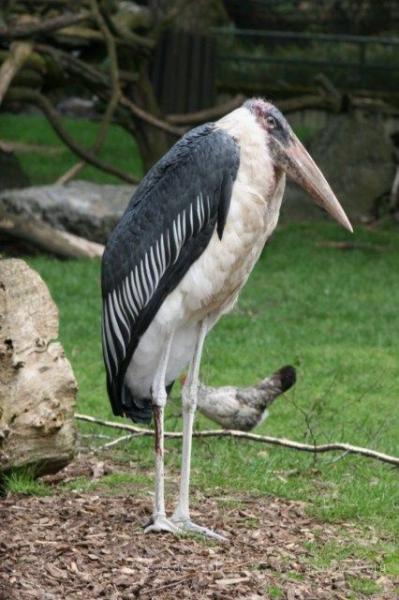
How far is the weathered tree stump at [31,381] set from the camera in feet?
16.7

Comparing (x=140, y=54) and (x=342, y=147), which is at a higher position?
(x=140, y=54)

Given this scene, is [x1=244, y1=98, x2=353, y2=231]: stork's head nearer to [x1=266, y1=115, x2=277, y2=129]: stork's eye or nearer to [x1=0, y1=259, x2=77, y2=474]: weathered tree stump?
[x1=266, y1=115, x2=277, y2=129]: stork's eye

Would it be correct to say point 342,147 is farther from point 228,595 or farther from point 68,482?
point 228,595

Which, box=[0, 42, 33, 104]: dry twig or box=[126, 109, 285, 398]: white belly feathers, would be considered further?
box=[0, 42, 33, 104]: dry twig

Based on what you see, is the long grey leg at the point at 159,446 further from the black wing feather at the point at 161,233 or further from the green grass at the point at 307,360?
the green grass at the point at 307,360

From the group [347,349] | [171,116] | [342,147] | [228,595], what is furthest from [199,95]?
[228,595]

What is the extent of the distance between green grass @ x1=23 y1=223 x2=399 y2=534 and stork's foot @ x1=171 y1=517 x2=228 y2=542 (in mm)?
626

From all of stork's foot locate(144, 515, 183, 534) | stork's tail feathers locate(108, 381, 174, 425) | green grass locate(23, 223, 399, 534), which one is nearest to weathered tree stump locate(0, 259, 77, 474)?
stork's tail feathers locate(108, 381, 174, 425)

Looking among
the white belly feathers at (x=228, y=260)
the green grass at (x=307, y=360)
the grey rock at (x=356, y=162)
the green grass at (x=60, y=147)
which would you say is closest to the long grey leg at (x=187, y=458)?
the white belly feathers at (x=228, y=260)

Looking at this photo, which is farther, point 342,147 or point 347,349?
point 342,147

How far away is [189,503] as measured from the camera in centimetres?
535

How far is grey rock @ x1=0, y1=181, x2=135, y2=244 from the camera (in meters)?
11.7

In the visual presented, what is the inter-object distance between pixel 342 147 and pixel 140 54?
281cm

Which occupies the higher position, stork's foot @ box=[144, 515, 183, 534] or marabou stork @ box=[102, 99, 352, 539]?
marabou stork @ box=[102, 99, 352, 539]
